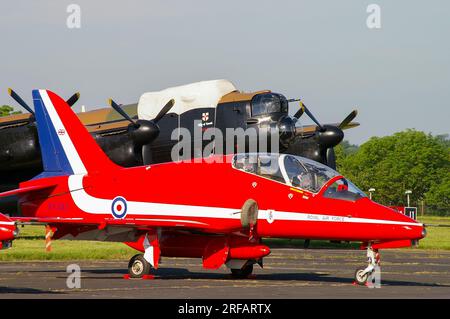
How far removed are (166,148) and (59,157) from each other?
1256 centimetres

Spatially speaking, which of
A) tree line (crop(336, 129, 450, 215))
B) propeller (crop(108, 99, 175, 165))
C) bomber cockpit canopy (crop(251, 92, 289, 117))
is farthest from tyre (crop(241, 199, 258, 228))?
tree line (crop(336, 129, 450, 215))

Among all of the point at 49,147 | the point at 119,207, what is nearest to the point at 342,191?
the point at 119,207

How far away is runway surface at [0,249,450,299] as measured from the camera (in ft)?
58.2

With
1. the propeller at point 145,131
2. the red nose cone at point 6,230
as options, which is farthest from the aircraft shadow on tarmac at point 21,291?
the propeller at point 145,131

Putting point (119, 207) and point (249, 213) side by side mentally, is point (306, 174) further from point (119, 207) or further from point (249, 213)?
point (119, 207)

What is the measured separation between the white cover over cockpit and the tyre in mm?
16140

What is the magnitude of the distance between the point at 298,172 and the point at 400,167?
10723 cm

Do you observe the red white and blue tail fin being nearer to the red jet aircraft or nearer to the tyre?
the red jet aircraft

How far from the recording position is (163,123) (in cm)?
3678

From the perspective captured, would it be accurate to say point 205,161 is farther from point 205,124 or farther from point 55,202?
point 205,124

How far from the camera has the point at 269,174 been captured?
69.5 feet

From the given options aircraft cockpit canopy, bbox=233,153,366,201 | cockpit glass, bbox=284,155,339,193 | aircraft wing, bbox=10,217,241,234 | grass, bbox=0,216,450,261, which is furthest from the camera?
grass, bbox=0,216,450,261

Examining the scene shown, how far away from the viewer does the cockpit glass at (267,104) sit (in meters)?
36.6
